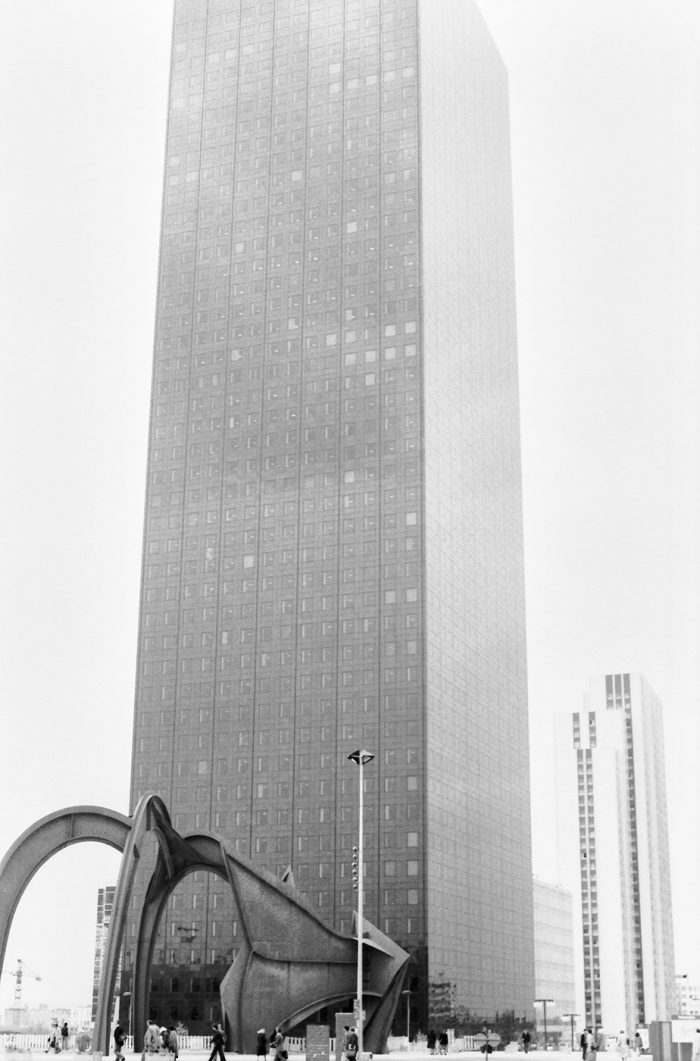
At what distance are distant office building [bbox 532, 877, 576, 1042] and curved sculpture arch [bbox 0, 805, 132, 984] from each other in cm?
10693

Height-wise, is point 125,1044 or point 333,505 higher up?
point 333,505

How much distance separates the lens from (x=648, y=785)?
198 metres

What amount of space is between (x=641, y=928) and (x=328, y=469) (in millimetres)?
98406

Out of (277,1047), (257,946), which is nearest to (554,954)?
(257,946)

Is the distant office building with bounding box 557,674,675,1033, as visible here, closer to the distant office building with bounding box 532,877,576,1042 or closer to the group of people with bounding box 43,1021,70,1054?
the distant office building with bounding box 532,877,576,1042

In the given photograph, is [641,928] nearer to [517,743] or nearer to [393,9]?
[517,743]

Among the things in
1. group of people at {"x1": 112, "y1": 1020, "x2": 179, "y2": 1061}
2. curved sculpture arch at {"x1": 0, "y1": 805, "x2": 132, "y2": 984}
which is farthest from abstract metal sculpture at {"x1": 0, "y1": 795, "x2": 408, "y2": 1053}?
group of people at {"x1": 112, "y1": 1020, "x2": 179, "y2": 1061}

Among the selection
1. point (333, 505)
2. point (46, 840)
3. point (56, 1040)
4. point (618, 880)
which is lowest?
point (56, 1040)

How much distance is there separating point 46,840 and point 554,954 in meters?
123

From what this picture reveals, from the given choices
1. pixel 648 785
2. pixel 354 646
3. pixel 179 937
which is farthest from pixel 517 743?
pixel 648 785

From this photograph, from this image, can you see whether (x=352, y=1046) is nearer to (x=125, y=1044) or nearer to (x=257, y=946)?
(x=257, y=946)

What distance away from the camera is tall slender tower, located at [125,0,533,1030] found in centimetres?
11788

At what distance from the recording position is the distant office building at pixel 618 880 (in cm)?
18638

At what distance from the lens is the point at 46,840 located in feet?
171
